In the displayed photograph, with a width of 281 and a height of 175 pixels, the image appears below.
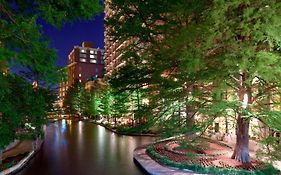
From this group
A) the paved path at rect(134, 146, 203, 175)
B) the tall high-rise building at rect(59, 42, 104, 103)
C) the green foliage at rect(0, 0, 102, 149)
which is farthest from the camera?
the tall high-rise building at rect(59, 42, 104, 103)

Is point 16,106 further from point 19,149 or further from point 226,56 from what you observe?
point 19,149

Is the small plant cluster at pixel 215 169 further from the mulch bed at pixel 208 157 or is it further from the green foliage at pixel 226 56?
the green foliage at pixel 226 56

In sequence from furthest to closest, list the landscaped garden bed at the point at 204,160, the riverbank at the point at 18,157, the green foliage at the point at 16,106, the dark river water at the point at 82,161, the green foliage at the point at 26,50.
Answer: the dark river water at the point at 82,161 < the riverbank at the point at 18,157 < the landscaped garden bed at the point at 204,160 < the green foliage at the point at 16,106 < the green foliage at the point at 26,50

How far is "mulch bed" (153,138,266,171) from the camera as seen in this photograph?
1712 cm

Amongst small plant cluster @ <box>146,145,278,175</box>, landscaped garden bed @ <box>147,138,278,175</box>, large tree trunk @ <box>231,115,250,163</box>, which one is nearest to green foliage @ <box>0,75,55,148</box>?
landscaped garden bed @ <box>147,138,278,175</box>

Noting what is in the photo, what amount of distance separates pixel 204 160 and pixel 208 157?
1095 millimetres

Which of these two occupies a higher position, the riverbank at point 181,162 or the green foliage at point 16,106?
the green foliage at point 16,106

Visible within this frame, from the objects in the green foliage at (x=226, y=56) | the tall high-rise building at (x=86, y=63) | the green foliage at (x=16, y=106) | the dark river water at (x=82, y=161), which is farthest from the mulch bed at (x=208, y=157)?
the tall high-rise building at (x=86, y=63)

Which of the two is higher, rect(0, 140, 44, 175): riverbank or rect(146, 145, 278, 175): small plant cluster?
rect(146, 145, 278, 175): small plant cluster

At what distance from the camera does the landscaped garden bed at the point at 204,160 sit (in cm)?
1609

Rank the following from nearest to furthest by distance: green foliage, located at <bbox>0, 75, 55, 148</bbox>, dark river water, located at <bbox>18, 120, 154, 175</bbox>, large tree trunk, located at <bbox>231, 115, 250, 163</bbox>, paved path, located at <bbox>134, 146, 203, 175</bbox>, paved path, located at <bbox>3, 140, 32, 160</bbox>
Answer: green foliage, located at <bbox>0, 75, 55, 148</bbox> < paved path, located at <bbox>134, 146, 203, 175</bbox> < large tree trunk, located at <bbox>231, 115, 250, 163</bbox> < dark river water, located at <bbox>18, 120, 154, 175</bbox> < paved path, located at <bbox>3, 140, 32, 160</bbox>

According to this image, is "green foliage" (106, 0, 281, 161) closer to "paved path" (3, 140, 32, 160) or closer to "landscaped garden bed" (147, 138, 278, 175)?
"landscaped garden bed" (147, 138, 278, 175)

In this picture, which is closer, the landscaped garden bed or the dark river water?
the landscaped garden bed

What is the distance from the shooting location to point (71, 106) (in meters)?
105
